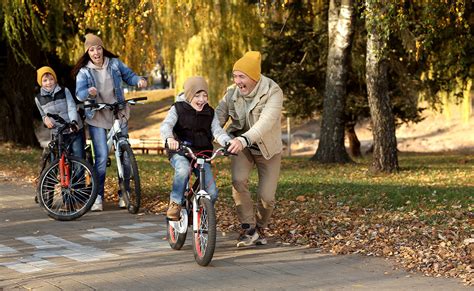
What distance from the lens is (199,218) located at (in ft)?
24.9

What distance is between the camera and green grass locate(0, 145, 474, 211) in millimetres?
11109

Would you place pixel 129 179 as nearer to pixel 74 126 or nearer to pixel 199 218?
pixel 74 126

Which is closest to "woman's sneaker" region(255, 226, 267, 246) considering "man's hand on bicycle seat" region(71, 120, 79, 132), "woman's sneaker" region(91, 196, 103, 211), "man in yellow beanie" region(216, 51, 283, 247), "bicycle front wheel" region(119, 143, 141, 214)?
"man in yellow beanie" region(216, 51, 283, 247)

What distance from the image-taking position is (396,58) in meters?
25.2

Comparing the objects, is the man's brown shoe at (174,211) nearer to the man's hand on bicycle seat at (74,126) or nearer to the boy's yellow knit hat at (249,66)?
the boy's yellow knit hat at (249,66)

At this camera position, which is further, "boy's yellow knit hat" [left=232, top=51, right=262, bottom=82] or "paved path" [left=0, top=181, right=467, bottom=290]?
"boy's yellow knit hat" [left=232, top=51, right=262, bottom=82]

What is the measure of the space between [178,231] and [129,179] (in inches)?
96.5

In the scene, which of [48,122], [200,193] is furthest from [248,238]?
[48,122]

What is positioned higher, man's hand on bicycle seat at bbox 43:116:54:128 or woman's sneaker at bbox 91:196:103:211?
man's hand on bicycle seat at bbox 43:116:54:128

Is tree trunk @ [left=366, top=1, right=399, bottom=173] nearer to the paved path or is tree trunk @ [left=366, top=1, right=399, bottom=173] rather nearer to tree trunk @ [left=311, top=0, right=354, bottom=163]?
tree trunk @ [left=311, top=0, right=354, bottom=163]

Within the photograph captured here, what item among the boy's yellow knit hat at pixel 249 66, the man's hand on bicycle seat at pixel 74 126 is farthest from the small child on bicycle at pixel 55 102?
the boy's yellow knit hat at pixel 249 66

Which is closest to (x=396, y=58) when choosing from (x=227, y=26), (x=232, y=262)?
(x=227, y=26)

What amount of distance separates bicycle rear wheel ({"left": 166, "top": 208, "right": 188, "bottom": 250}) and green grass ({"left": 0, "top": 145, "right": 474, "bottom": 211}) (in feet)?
10.3

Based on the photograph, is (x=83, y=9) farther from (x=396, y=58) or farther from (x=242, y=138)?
(x=242, y=138)
